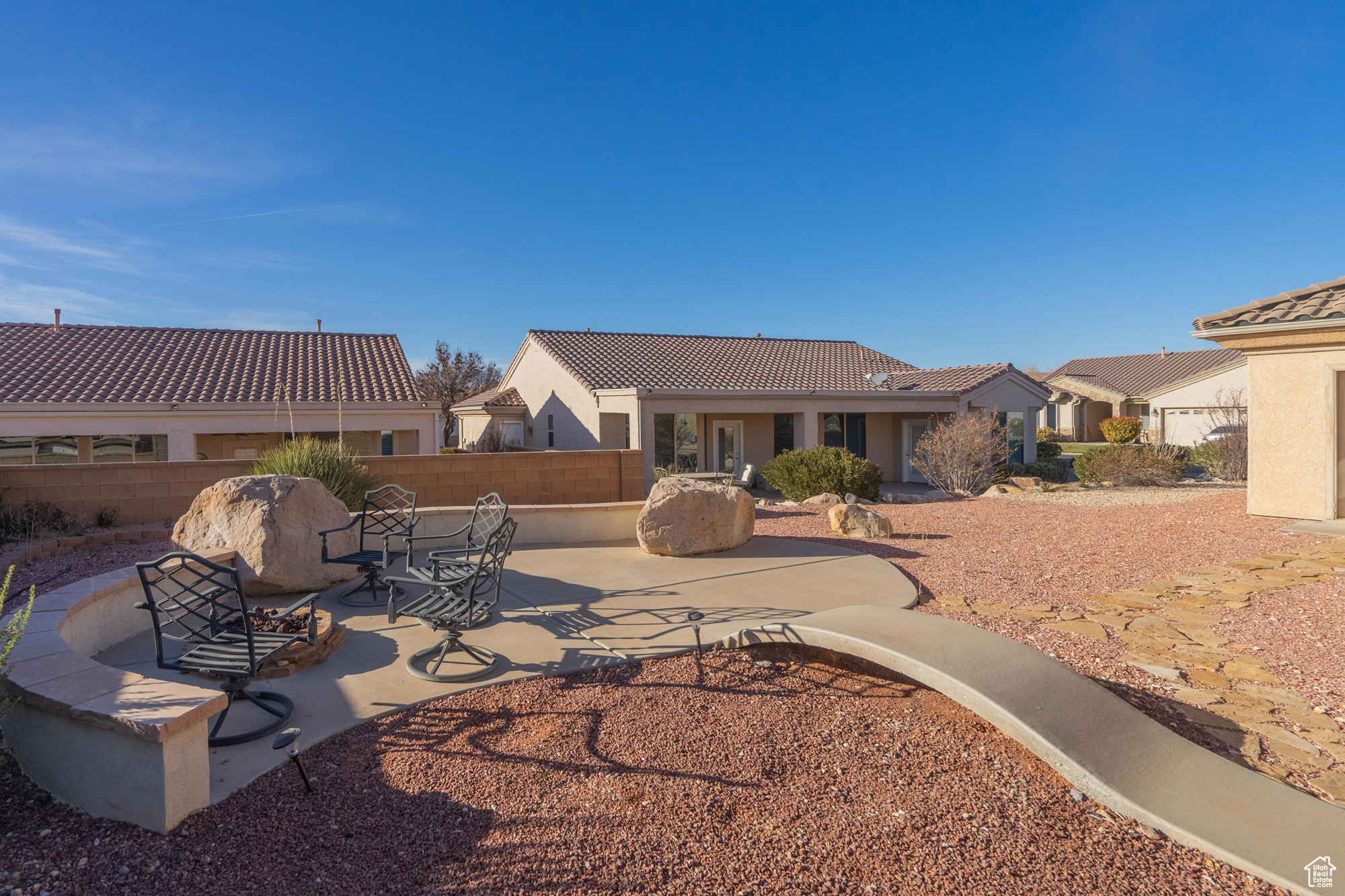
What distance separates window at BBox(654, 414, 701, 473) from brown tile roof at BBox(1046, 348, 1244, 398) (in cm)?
3169

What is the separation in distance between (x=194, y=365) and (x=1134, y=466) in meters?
25.2

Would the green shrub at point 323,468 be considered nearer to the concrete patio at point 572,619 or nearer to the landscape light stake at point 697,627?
the concrete patio at point 572,619

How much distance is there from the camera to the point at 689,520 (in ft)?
30.6

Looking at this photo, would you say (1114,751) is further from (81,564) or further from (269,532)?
(81,564)

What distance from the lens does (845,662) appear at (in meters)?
5.28

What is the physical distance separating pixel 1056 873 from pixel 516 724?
281cm

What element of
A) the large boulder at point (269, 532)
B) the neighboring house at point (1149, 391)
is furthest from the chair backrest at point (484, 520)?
the neighboring house at point (1149, 391)

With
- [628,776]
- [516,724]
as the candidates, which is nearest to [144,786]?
[516,724]

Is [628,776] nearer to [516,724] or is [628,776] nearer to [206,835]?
[516,724]

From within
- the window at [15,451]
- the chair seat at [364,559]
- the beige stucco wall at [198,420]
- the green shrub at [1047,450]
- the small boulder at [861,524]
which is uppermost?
the beige stucco wall at [198,420]

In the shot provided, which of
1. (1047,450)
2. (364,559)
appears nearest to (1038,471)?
(1047,450)

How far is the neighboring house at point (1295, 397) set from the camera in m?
11.3

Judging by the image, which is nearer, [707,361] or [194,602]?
[194,602]

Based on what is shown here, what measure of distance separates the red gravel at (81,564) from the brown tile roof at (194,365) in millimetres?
9837
